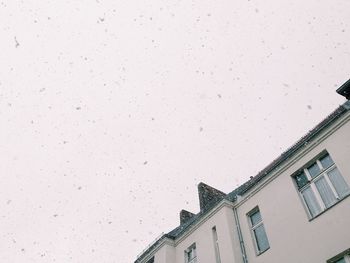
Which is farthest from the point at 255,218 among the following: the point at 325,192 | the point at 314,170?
the point at 325,192

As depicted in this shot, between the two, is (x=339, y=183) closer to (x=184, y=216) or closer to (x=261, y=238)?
(x=261, y=238)

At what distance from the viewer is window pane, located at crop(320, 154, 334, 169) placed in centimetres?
1381

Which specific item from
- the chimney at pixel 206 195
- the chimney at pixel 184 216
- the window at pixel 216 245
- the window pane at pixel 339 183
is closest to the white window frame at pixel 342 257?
the window pane at pixel 339 183

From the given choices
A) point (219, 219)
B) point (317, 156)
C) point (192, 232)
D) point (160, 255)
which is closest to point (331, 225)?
point (317, 156)

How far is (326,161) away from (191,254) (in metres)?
9.19

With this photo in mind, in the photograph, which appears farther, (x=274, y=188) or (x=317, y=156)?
(x=274, y=188)

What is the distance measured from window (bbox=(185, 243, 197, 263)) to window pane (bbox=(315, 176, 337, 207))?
26.8 ft

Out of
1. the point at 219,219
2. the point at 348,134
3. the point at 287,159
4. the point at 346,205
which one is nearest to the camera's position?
the point at 346,205

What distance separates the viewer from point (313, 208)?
44.3 feet

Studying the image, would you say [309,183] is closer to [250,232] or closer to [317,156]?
[317,156]

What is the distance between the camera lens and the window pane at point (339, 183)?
41.4ft

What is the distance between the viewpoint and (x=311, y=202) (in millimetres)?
13750

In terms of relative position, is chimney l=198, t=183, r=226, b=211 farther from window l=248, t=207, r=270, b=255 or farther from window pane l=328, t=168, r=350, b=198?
window pane l=328, t=168, r=350, b=198

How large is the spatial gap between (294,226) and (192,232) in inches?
285
